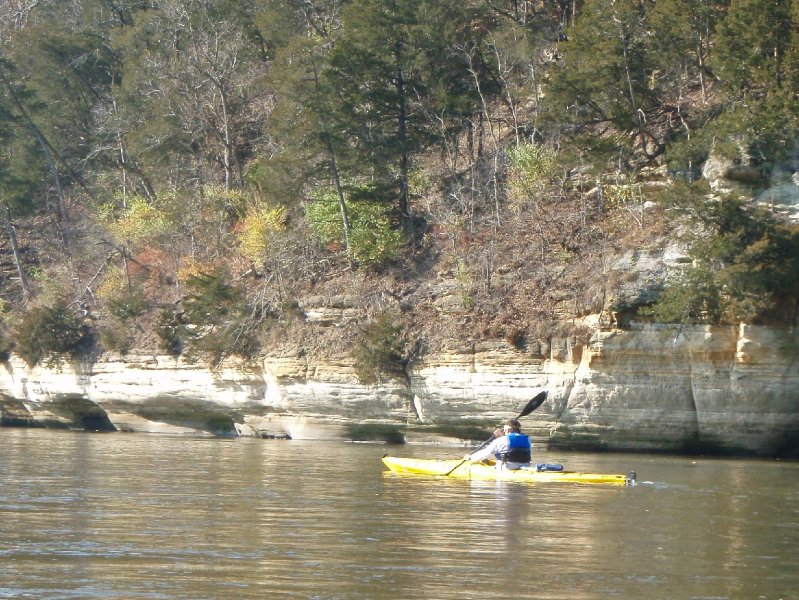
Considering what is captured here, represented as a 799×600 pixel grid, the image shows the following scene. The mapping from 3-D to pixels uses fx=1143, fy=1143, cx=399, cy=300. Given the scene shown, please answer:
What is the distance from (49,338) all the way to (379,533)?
2504cm

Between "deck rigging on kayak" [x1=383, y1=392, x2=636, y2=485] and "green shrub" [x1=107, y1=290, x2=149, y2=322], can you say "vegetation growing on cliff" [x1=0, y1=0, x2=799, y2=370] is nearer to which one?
"green shrub" [x1=107, y1=290, x2=149, y2=322]

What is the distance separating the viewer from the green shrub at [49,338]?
36.5m

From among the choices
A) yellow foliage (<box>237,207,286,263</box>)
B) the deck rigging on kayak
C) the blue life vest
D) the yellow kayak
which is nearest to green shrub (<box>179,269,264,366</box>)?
yellow foliage (<box>237,207,286,263</box>)

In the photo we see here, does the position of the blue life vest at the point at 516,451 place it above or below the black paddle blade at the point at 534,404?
below

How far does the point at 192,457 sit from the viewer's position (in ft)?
84.2

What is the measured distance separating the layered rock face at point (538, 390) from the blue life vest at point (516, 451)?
6036 millimetres

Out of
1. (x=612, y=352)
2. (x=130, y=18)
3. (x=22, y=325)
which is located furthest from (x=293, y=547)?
(x=130, y=18)

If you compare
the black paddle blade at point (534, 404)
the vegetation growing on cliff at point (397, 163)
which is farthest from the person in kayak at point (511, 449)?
the vegetation growing on cliff at point (397, 163)

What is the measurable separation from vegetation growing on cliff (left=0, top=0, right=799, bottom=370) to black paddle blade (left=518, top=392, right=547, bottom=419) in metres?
2.53

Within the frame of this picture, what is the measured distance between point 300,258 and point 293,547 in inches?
894

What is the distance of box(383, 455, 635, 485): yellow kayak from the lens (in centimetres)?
2003

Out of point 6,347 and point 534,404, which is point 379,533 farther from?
point 6,347

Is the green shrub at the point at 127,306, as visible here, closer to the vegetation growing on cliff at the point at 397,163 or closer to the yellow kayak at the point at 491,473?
the vegetation growing on cliff at the point at 397,163

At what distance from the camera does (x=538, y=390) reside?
27719 millimetres
